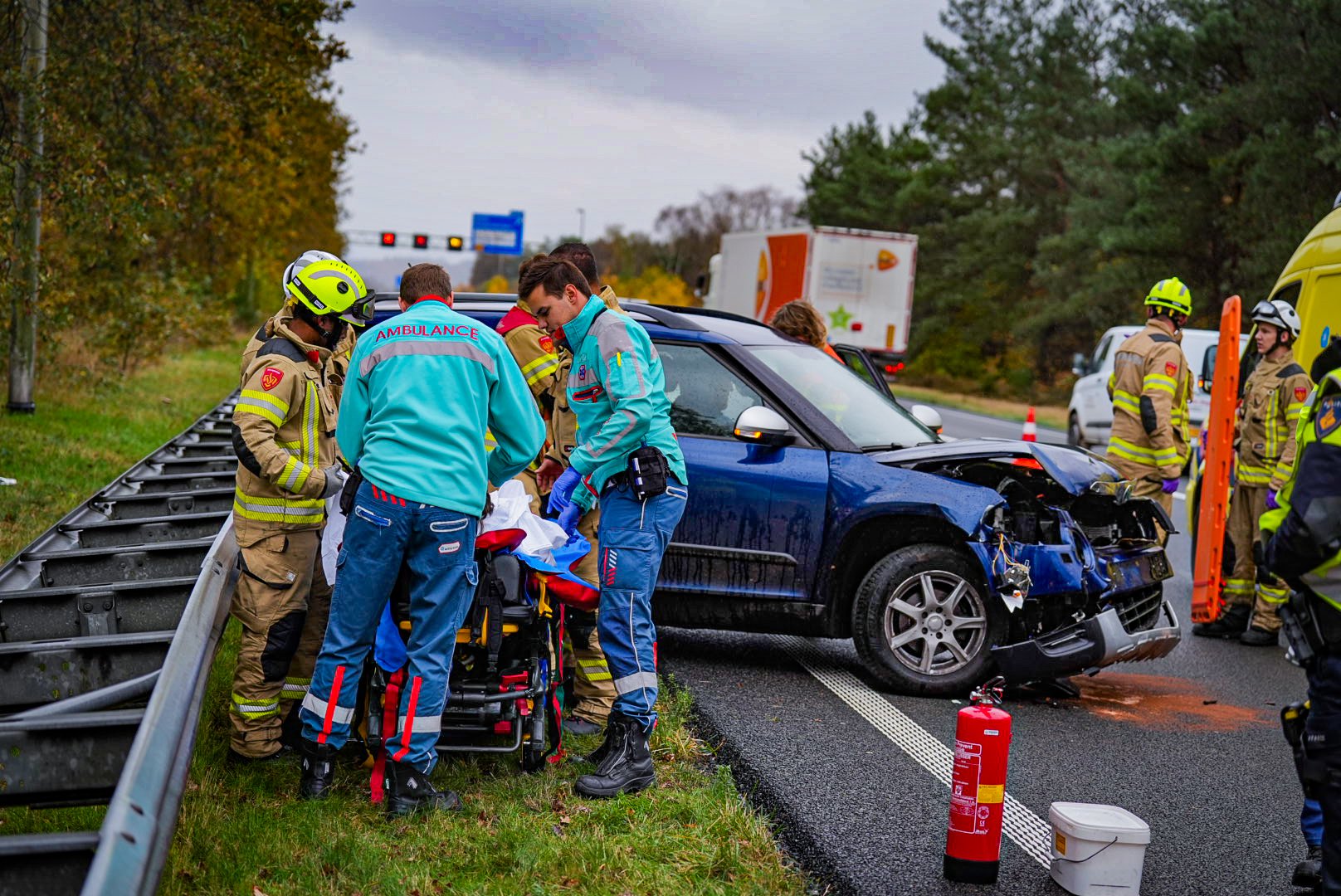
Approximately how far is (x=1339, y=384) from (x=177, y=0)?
12.4m

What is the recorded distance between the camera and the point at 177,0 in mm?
12984

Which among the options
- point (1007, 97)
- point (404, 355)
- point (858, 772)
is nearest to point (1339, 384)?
A: point (858, 772)

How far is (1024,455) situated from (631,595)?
2.59 metres

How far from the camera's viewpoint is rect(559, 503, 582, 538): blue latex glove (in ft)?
16.9

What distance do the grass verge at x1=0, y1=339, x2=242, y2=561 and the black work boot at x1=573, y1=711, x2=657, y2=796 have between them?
4325mm

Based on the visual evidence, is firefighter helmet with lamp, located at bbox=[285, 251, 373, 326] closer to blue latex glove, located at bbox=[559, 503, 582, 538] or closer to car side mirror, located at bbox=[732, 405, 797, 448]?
blue latex glove, located at bbox=[559, 503, 582, 538]

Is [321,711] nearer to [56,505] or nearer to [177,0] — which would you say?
[56,505]

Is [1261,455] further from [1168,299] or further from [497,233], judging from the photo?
[497,233]

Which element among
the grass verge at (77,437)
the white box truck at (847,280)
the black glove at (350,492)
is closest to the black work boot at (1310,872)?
the black glove at (350,492)

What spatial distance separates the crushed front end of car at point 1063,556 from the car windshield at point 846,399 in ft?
0.92

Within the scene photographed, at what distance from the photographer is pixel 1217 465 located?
7293 mm

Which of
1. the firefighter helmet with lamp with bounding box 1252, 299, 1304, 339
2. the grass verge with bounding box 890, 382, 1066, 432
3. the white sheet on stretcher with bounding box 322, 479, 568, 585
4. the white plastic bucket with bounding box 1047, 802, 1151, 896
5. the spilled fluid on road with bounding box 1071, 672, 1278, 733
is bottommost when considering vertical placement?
the spilled fluid on road with bounding box 1071, 672, 1278, 733

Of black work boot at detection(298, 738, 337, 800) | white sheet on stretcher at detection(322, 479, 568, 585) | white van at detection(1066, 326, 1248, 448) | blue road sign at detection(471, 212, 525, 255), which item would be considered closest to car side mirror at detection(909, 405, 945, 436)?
white sheet on stretcher at detection(322, 479, 568, 585)

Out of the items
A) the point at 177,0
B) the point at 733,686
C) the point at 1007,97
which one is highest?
the point at 1007,97
